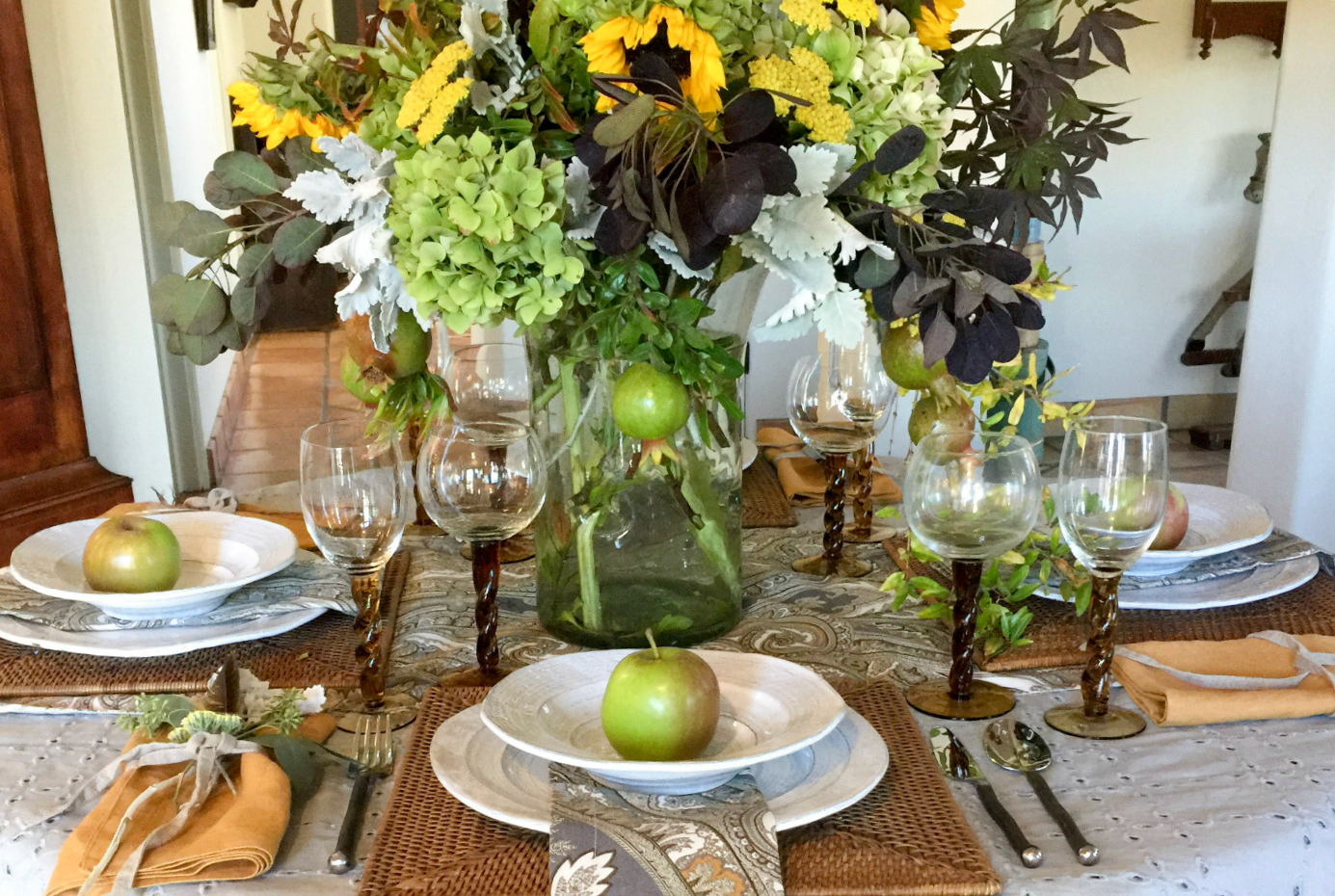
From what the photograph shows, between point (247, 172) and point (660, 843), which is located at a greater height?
point (247, 172)

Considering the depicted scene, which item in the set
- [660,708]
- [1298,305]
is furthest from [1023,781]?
[1298,305]

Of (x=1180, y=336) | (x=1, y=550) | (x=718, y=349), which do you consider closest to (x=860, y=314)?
(x=718, y=349)

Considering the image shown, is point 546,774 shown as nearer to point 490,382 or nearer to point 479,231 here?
point 479,231

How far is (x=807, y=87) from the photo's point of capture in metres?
0.81

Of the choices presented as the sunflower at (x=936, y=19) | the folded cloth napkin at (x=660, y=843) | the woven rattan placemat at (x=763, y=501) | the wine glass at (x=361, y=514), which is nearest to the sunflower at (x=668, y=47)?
the sunflower at (x=936, y=19)

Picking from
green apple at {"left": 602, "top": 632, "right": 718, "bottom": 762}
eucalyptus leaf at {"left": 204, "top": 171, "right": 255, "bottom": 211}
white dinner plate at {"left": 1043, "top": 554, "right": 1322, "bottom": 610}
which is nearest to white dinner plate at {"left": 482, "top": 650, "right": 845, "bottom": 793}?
green apple at {"left": 602, "top": 632, "right": 718, "bottom": 762}

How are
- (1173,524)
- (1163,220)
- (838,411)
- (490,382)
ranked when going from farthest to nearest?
(1163,220), (490,382), (838,411), (1173,524)

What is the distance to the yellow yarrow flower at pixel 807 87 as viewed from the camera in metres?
0.79

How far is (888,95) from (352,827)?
23.9 inches

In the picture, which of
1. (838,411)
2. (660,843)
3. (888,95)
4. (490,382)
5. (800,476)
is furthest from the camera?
(800,476)

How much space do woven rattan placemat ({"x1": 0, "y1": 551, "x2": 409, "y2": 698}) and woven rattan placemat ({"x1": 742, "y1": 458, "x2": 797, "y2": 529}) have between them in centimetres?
48

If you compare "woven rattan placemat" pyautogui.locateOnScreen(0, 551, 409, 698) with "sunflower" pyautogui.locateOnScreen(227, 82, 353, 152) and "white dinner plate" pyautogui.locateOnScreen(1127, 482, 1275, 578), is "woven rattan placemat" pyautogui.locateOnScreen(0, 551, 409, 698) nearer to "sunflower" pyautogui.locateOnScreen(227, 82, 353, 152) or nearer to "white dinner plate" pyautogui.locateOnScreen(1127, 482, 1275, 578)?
"sunflower" pyautogui.locateOnScreen(227, 82, 353, 152)

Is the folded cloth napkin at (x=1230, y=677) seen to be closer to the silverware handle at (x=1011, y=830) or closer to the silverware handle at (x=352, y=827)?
the silverware handle at (x=1011, y=830)

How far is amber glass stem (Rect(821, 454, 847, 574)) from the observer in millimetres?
1211
